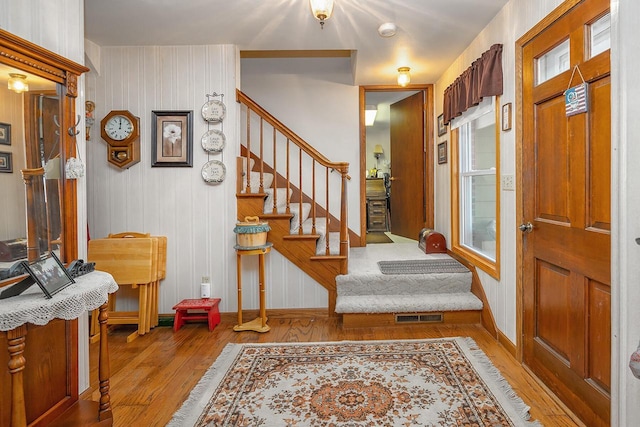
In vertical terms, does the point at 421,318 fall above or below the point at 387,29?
below

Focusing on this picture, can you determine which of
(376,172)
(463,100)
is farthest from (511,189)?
(376,172)

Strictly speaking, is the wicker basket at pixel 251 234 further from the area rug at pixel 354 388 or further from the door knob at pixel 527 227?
the door knob at pixel 527 227

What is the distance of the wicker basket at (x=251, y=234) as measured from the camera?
9.96 feet

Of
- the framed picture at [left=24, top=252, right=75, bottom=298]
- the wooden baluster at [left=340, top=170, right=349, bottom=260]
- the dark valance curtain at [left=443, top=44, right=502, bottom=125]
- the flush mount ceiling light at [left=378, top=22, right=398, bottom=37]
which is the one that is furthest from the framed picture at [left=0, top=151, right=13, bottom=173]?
the dark valance curtain at [left=443, top=44, right=502, bottom=125]

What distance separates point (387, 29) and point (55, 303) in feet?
9.00

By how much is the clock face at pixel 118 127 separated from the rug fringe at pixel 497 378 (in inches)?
127

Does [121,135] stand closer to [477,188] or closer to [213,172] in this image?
[213,172]

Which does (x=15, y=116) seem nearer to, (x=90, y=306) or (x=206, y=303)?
(x=90, y=306)

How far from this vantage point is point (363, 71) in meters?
4.00

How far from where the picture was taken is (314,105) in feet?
15.1

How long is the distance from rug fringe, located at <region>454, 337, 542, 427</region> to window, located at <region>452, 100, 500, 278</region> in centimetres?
56

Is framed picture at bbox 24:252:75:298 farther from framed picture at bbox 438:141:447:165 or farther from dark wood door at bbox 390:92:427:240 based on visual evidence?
dark wood door at bbox 390:92:427:240

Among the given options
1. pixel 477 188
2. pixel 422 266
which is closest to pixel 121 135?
pixel 422 266

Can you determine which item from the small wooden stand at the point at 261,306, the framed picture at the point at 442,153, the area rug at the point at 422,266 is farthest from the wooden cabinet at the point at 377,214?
the small wooden stand at the point at 261,306
